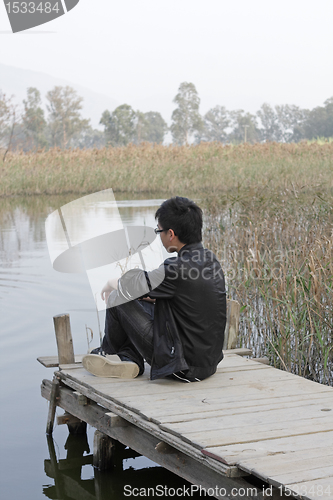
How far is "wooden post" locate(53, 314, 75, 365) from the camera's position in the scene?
3.32 meters

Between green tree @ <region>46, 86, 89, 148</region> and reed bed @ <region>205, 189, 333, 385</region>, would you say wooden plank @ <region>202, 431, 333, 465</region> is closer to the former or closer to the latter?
reed bed @ <region>205, 189, 333, 385</region>

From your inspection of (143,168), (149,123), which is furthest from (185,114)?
(143,168)

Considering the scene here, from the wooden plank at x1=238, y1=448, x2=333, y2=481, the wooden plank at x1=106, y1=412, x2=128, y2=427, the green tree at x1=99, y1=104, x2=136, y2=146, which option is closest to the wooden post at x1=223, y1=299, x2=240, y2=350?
the wooden plank at x1=106, y1=412, x2=128, y2=427

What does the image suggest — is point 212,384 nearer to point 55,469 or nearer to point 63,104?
point 55,469

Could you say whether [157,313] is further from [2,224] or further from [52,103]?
[52,103]

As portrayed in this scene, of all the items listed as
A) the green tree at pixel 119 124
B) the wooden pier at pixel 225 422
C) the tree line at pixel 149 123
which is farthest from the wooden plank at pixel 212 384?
the green tree at pixel 119 124

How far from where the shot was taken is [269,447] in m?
Result: 2.14

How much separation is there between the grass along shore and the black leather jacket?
735 millimetres

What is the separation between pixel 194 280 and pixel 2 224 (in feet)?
28.4

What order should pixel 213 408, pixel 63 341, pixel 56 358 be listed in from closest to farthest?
pixel 213 408 < pixel 63 341 < pixel 56 358

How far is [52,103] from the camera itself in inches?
2304

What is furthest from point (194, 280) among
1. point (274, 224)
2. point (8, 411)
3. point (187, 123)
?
point (187, 123)

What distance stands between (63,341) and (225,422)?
1.20m

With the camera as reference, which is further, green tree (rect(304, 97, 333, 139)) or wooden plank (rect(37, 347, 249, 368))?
green tree (rect(304, 97, 333, 139))
